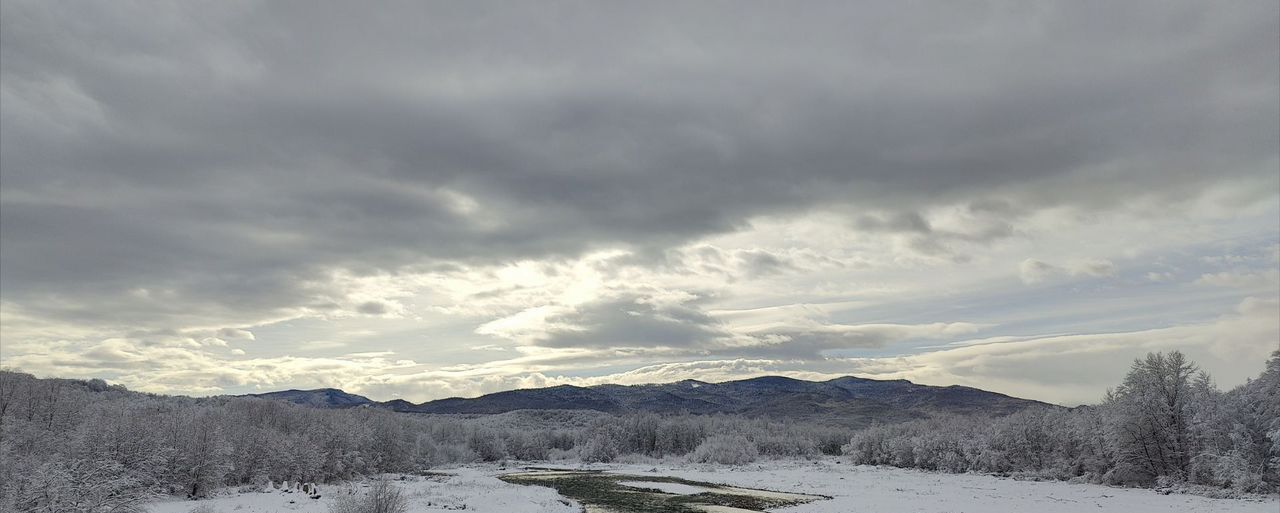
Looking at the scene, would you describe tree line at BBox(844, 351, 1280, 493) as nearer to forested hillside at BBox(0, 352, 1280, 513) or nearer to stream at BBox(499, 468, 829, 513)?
forested hillside at BBox(0, 352, 1280, 513)

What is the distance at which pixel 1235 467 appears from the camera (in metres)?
57.6

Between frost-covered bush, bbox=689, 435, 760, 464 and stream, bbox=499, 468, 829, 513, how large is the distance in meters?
46.1

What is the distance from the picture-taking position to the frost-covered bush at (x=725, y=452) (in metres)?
137

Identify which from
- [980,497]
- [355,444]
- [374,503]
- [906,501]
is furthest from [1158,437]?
[355,444]

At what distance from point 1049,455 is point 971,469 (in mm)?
12600

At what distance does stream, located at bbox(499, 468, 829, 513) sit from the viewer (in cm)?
5744

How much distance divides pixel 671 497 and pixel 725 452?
74.0 metres

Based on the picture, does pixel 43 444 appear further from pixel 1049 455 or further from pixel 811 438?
pixel 811 438

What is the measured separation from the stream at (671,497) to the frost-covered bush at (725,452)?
151 ft

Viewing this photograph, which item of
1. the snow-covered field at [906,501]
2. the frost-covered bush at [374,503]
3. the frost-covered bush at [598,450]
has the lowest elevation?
the frost-covered bush at [598,450]

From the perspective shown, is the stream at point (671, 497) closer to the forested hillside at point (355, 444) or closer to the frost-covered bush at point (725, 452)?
the forested hillside at point (355, 444)

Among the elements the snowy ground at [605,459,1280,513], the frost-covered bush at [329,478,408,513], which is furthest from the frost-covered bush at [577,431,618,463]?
Answer: the frost-covered bush at [329,478,408,513]

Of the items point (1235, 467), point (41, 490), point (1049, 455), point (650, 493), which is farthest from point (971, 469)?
point (41, 490)

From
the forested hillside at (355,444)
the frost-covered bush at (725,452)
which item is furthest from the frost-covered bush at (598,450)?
the forested hillside at (355,444)
